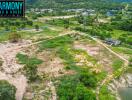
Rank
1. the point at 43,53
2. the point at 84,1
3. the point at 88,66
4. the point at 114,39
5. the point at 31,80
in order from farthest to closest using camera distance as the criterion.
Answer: the point at 84,1
the point at 114,39
the point at 43,53
the point at 88,66
the point at 31,80

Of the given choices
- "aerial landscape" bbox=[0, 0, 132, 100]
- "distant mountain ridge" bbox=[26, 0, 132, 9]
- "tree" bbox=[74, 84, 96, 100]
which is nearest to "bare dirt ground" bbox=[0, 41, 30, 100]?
"aerial landscape" bbox=[0, 0, 132, 100]

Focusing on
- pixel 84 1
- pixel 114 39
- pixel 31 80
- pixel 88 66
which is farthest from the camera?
pixel 84 1

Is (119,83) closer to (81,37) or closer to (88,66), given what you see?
(88,66)

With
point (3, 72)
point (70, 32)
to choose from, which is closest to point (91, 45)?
point (70, 32)

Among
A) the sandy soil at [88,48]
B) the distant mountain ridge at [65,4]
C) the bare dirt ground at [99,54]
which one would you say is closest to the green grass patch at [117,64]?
the bare dirt ground at [99,54]

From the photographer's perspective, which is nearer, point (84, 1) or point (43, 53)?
point (43, 53)

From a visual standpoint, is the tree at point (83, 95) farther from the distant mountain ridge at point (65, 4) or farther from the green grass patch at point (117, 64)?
the distant mountain ridge at point (65, 4)

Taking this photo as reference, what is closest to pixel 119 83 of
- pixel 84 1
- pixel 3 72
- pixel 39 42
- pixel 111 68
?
pixel 111 68

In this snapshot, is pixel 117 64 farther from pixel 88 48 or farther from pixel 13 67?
pixel 13 67

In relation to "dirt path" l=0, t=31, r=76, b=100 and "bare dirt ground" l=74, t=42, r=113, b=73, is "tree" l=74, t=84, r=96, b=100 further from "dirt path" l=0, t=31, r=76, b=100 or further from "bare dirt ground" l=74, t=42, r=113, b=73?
"bare dirt ground" l=74, t=42, r=113, b=73
